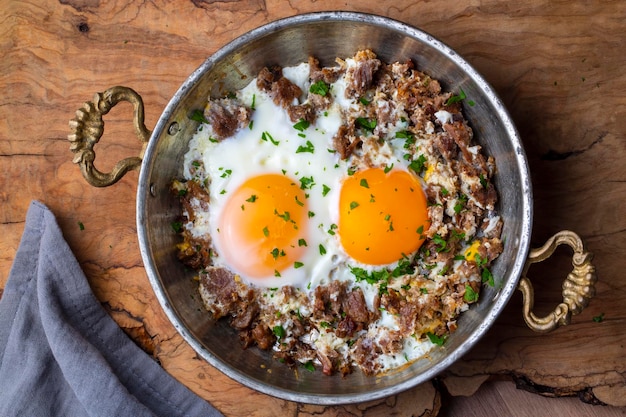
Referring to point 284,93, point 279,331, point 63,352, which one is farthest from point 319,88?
A: point 63,352

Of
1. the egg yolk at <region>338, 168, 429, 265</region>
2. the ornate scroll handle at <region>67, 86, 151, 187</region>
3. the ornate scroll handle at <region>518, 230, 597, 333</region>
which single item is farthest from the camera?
the egg yolk at <region>338, 168, 429, 265</region>

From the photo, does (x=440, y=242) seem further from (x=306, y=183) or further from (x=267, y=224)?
(x=267, y=224)

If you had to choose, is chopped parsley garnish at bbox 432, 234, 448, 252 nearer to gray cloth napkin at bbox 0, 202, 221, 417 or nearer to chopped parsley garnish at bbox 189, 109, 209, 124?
chopped parsley garnish at bbox 189, 109, 209, 124

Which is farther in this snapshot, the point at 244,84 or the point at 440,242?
the point at 244,84

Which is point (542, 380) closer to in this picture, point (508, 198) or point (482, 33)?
point (508, 198)

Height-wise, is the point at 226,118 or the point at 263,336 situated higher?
the point at 226,118

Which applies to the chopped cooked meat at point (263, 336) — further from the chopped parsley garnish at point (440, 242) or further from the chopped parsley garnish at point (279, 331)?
the chopped parsley garnish at point (440, 242)

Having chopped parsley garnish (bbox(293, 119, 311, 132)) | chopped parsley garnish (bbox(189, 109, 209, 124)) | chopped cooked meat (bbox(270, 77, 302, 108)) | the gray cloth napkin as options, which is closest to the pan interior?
chopped parsley garnish (bbox(189, 109, 209, 124))

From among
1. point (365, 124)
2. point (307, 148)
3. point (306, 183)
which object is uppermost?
point (365, 124)
